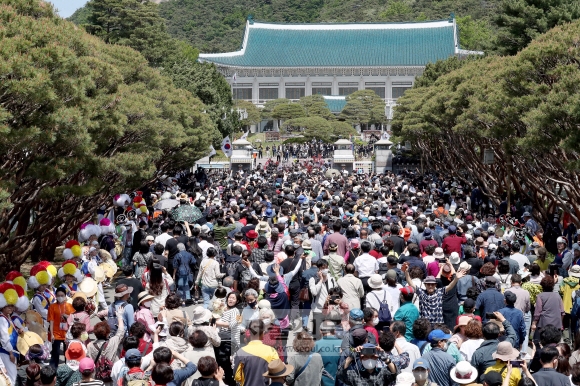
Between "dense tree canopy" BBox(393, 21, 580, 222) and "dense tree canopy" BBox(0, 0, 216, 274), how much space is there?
27.9 ft

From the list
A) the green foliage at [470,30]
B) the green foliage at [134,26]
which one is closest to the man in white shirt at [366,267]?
the green foliage at [134,26]

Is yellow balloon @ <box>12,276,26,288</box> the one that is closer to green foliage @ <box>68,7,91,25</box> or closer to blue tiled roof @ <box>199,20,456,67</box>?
blue tiled roof @ <box>199,20,456,67</box>

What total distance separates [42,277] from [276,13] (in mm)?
105821

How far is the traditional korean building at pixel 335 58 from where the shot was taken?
8375 centimetres

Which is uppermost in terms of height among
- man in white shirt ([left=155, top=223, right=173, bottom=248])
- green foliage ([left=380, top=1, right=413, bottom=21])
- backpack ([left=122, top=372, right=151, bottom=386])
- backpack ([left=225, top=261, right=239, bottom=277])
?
backpack ([left=122, top=372, right=151, bottom=386])

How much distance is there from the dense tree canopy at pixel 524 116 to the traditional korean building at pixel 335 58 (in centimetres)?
4833

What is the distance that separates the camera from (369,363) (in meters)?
Result: 7.25

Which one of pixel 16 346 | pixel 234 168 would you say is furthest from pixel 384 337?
pixel 234 168

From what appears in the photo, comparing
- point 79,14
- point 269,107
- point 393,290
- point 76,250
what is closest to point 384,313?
point 393,290

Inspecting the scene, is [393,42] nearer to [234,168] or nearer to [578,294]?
[234,168]

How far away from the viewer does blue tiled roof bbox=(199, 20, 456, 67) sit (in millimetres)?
83875

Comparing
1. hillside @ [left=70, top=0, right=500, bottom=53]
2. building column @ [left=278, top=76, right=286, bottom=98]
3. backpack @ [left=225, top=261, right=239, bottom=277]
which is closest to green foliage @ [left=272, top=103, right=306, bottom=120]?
building column @ [left=278, top=76, right=286, bottom=98]

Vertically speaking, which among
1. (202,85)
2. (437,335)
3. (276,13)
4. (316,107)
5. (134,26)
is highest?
(437,335)

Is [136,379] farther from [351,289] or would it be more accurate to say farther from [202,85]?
[202,85]
